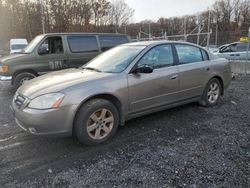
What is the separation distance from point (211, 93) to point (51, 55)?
16.2 feet

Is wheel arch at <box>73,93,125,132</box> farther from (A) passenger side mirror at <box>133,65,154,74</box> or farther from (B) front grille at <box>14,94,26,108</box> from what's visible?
(B) front grille at <box>14,94,26,108</box>

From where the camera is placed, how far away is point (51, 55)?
678cm

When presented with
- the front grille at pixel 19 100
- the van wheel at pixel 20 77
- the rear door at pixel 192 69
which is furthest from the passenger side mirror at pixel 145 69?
the van wheel at pixel 20 77

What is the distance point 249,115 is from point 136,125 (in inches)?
97.4

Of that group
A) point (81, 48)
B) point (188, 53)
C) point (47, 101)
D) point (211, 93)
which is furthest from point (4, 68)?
point (211, 93)

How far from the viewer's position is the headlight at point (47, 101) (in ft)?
9.42

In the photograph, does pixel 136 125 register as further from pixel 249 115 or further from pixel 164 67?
pixel 249 115

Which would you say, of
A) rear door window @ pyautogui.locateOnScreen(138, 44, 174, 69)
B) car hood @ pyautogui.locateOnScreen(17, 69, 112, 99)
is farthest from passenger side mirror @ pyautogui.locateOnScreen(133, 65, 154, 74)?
car hood @ pyautogui.locateOnScreen(17, 69, 112, 99)

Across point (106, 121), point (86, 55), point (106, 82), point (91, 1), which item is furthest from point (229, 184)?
point (91, 1)

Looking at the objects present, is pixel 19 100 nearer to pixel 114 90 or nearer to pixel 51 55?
pixel 114 90

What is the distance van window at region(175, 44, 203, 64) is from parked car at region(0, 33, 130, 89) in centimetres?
390

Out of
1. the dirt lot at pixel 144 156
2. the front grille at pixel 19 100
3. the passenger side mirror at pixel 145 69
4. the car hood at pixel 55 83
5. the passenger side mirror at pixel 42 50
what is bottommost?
the dirt lot at pixel 144 156

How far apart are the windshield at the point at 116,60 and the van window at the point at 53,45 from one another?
3.14 metres

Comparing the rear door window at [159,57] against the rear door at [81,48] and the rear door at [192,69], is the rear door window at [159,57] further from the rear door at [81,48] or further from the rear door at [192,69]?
the rear door at [81,48]
